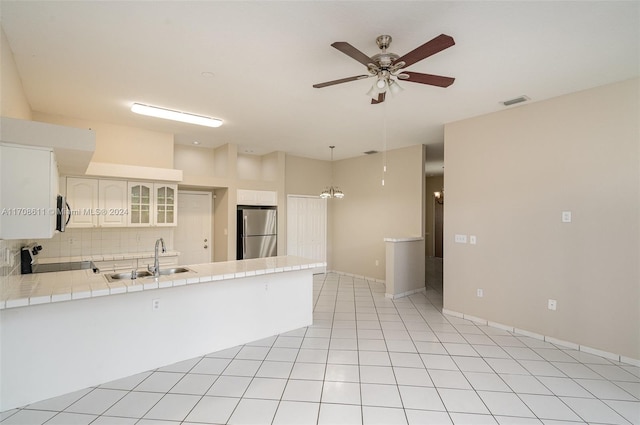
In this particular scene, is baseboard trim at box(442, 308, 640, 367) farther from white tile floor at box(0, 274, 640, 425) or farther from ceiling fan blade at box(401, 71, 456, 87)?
ceiling fan blade at box(401, 71, 456, 87)

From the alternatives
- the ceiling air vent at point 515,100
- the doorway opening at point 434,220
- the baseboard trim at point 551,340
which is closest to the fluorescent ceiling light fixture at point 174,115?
the ceiling air vent at point 515,100

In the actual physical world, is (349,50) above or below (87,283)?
above

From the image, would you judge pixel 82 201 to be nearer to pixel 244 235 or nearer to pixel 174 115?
pixel 174 115

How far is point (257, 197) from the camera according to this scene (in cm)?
626

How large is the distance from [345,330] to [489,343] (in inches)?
66.3

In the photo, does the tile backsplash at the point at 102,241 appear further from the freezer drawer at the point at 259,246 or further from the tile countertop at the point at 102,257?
the freezer drawer at the point at 259,246

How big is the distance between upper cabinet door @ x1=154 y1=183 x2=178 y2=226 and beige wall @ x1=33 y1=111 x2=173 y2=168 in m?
0.37

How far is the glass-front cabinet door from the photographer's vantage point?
4703mm

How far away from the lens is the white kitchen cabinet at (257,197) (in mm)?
6023

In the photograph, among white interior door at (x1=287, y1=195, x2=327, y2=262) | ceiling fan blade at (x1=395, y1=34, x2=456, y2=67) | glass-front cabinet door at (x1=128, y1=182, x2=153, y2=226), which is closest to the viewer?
ceiling fan blade at (x1=395, y1=34, x2=456, y2=67)

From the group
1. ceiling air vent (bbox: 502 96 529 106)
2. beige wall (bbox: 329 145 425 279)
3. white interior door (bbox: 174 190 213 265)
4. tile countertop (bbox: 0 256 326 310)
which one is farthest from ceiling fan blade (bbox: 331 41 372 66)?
white interior door (bbox: 174 190 213 265)

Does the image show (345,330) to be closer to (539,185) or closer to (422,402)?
(422,402)

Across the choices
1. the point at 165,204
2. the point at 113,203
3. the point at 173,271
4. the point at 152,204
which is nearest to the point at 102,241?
the point at 113,203

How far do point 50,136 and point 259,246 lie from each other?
4.22 m
